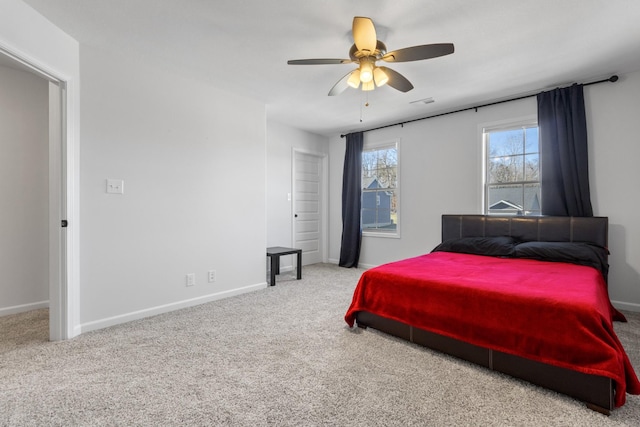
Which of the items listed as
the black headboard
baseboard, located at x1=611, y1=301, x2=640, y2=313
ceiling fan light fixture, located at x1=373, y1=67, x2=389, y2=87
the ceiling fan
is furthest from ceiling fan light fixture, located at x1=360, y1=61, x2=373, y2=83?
baseboard, located at x1=611, y1=301, x2=640, y2=313

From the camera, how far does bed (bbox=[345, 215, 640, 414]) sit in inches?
65.6

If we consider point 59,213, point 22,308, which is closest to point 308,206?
point 59,213

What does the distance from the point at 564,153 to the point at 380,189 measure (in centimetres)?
262

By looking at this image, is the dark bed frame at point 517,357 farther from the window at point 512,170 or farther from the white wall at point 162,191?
the white wall at point 162,191

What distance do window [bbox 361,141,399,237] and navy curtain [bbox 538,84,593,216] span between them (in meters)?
2.06

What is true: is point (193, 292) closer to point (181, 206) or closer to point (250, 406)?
point (181, 206)

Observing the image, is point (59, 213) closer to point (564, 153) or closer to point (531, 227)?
point (531, 227)

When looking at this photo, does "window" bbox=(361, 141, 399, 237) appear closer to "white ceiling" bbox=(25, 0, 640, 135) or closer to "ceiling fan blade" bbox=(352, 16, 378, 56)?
"white ceiling" bbox=(25, 0, 640, 135)

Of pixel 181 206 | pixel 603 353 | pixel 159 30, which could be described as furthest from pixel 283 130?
pixel 603 353

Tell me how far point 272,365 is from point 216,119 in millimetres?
→ 2808

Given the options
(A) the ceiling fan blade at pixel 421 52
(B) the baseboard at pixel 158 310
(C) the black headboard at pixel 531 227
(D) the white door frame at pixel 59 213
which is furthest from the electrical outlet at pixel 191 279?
(C) the black headboard at pixel 531 227

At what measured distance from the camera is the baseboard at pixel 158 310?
270 cm

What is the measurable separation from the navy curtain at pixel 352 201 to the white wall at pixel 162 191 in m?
1.96

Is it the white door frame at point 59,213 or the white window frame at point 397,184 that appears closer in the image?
the white door frame at point 59,213
